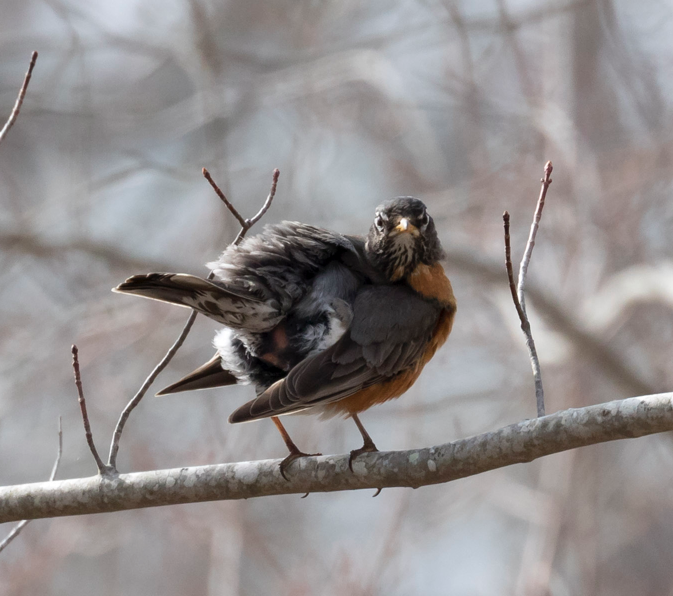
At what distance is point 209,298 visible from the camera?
3.35 m

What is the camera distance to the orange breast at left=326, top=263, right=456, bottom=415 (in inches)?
147

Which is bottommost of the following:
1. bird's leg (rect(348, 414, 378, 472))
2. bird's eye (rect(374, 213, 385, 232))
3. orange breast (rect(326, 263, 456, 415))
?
bird's leg (rect(348, 414, 378, 472))

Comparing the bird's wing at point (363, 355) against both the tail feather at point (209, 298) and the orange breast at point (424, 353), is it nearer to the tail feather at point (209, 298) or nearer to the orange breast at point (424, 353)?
the orange breast at point (424, 353)

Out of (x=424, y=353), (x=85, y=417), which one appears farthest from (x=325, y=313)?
(x=85, y=417)

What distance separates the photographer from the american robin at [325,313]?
11.3 ft

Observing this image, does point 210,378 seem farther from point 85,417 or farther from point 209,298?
point 85,417

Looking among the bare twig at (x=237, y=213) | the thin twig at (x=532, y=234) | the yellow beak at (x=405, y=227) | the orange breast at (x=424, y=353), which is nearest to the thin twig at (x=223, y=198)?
the bare twig at (x=237, y=213)

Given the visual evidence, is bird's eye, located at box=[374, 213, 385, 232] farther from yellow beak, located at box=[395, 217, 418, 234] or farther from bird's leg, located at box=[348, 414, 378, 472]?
bird's leg, located at box=[348, 414, 378, 472]

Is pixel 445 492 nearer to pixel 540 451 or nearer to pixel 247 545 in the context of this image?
pixel 247 545

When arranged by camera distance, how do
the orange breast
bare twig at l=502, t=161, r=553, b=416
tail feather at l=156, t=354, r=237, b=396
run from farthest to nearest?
tail feather at l=156, t=354, r=237, b=396
the orange breast
bare twig at l=502, t=161, r=553, b=416

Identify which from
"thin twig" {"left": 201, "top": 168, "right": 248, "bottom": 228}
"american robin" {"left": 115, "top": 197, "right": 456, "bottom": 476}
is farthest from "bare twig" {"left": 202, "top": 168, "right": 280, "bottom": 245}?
"american robin" {"left": 115, "top": 197, "right": 456, "bottom": 476}

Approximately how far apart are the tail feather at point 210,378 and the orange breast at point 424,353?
577 millimetres

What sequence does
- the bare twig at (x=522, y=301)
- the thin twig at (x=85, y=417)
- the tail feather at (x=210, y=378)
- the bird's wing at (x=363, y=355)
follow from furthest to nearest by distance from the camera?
the tail feather at (x=210, y=378) < the bird's wing at (x=363, y=355) < the thin twig at (x=85, y=417) < the bare twig at (x=522, y=301)

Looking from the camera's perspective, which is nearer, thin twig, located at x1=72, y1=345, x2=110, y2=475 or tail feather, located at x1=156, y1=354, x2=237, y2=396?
thin twig, located at x1=72, y1=345, x2=110, y2=475
